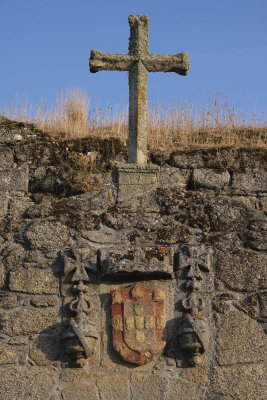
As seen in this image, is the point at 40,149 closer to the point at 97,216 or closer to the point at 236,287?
the point at 97,216

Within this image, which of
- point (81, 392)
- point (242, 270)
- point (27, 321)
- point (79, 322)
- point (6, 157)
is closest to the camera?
point (81, 392)

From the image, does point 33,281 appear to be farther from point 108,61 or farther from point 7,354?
point 108,61

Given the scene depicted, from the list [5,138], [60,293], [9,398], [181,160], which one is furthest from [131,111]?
[9,398]

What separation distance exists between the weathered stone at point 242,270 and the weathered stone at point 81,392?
1.32 meters

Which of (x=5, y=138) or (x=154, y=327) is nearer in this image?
(x=154, y=327)

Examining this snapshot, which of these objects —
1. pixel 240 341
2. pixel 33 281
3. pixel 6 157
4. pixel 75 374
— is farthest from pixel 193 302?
pixel 6 157

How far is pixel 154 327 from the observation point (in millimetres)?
5441

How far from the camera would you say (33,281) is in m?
5.65

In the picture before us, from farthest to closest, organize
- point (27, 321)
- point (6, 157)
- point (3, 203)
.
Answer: point (6, 157)
point (3, 203)
point (27, 321)

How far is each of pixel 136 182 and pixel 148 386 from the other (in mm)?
1729

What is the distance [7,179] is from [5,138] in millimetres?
452

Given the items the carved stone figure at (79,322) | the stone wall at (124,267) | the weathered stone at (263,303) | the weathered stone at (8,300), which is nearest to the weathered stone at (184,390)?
the stone wall at (124,267)

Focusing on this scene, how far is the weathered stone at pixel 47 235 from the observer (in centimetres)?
580

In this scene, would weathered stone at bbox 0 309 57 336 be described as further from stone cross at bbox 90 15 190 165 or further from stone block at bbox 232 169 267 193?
stone block at bbox 232 169 267 193
